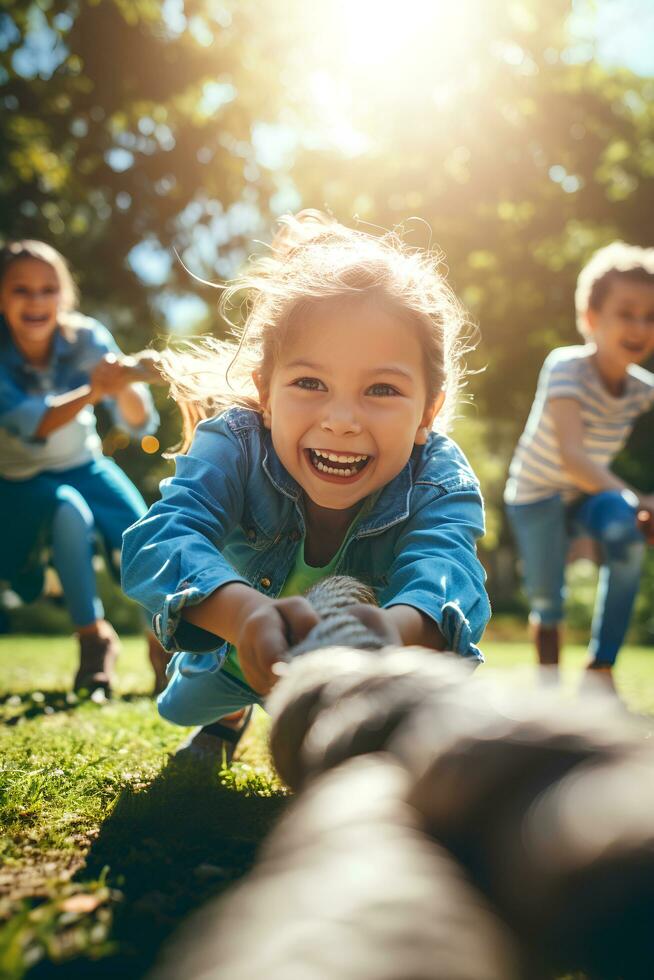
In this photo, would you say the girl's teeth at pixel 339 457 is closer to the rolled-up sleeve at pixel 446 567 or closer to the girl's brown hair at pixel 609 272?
the rolled-up sleeve at pixel 446 567

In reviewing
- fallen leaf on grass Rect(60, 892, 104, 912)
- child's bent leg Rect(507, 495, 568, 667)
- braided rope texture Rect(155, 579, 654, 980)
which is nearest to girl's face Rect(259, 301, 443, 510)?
braided rope texture Rect(155, 579, 654, 980)

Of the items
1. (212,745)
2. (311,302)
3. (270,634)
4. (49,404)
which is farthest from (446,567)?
(49,404)

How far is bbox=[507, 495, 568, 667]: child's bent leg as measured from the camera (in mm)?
5531

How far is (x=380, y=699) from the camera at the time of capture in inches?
55.8

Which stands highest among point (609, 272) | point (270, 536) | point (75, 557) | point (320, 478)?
point (609, 272)

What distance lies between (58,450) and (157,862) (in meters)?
3.92

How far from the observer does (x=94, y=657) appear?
16.8 feet

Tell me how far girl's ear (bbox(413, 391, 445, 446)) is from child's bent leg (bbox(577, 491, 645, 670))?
238 centimetres

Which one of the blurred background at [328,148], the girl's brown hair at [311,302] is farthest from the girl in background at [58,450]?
the blurred background at [328,148]

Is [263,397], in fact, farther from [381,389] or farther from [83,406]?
[83,406]

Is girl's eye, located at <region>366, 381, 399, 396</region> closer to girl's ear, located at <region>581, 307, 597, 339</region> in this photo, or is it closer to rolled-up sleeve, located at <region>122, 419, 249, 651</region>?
rolled-up sleeve, located at <region>122, 419, 249, 651</region>

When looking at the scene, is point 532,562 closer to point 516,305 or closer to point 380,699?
point 380,699

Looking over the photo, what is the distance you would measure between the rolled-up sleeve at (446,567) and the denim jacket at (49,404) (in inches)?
115

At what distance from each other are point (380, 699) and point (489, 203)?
56.6ft
